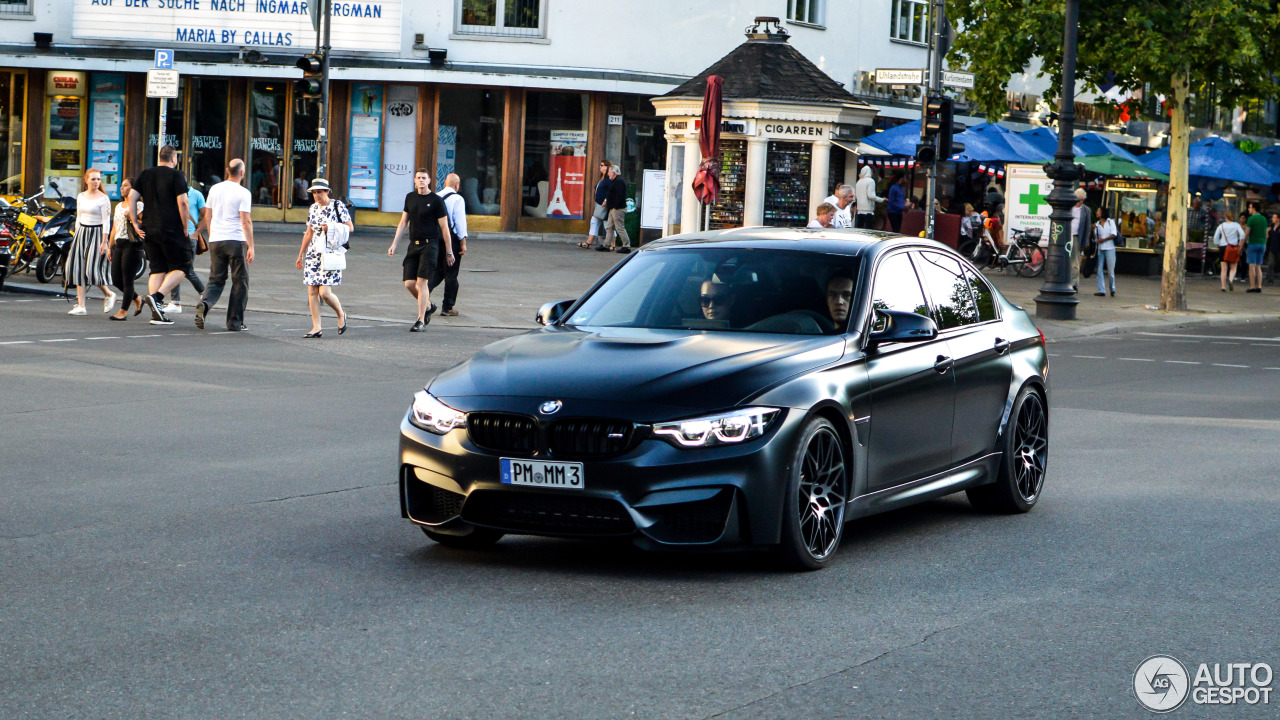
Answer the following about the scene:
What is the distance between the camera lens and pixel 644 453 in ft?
21.1

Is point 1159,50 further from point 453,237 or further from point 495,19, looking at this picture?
point 495,19

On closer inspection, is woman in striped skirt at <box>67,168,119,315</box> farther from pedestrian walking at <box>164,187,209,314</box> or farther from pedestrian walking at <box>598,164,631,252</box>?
pedestrian walking at <box>598,164,631,252</box>

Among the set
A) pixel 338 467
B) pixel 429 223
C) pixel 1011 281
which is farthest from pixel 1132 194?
pixel 338 467

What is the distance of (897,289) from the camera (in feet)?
26.3

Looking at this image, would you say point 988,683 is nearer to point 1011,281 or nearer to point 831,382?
point 831,382

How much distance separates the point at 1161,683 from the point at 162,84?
2036 cm

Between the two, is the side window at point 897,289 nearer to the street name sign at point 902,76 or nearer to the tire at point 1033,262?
the street name sign at point 902,76

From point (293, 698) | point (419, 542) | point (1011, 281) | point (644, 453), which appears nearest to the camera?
point (293, 698)

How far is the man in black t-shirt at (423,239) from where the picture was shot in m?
18.6

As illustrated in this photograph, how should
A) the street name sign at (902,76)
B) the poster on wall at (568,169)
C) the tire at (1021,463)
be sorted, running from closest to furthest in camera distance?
1. the tire at (1021,463)
2. the street name sign at (902,76)
3. the poster on wall at (568,169)

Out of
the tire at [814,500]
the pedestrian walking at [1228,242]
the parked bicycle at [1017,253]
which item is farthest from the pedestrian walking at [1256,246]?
the tire at [814,500]

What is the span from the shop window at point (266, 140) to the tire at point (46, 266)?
13950 millimetres

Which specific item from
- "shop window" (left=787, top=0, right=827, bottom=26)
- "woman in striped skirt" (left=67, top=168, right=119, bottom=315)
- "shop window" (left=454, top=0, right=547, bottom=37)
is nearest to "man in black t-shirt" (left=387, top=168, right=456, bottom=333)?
"woman in striped skirt" (left=67, top=168, right=119, bottom=315)

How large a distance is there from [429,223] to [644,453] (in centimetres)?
1268
